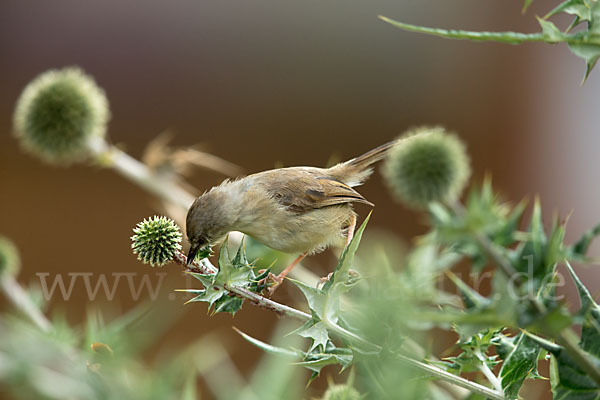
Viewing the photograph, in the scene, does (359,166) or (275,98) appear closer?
(359,166)

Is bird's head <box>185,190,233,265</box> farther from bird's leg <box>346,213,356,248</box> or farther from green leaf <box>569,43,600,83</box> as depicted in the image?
green leaf <box>569,43,600,83</box>

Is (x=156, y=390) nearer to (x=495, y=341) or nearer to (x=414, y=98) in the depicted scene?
(x=495, y=341)

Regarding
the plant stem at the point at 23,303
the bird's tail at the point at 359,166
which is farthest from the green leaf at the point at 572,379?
the plant stem at the point at 23,303

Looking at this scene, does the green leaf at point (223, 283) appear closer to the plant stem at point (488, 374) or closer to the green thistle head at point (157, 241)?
the green thistle head at point (157, 241)

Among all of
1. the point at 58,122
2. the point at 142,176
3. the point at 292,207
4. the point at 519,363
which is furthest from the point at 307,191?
the point at 58,122

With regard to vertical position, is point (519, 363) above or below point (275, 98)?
above

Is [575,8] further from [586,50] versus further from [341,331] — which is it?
[341,331]
